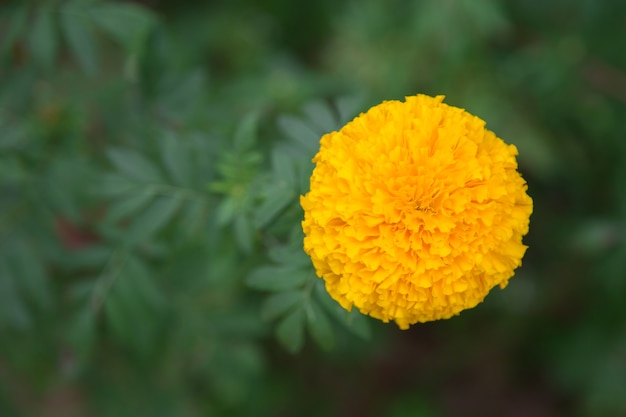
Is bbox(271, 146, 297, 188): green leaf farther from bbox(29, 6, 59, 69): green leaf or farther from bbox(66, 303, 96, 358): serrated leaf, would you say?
bbox(29, 6, 59, 69): green leaf

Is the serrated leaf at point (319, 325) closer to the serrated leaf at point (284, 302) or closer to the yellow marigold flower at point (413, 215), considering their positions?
the serrated leaf at point (284, 302)

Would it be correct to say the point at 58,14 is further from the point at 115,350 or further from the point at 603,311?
the point at 603,311

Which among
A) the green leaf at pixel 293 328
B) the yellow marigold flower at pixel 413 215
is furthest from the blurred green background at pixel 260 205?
the yellow marigold flower at pixel 413 215

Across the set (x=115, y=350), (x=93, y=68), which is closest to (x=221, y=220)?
(x=93, y=68)

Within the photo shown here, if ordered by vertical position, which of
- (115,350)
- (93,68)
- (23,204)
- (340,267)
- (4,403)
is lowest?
(340,267)

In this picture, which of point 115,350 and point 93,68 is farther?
point 115,350

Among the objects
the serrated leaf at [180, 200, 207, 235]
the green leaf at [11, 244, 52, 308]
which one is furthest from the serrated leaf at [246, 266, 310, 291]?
the green leaf at [11, 244, 52, 308]
